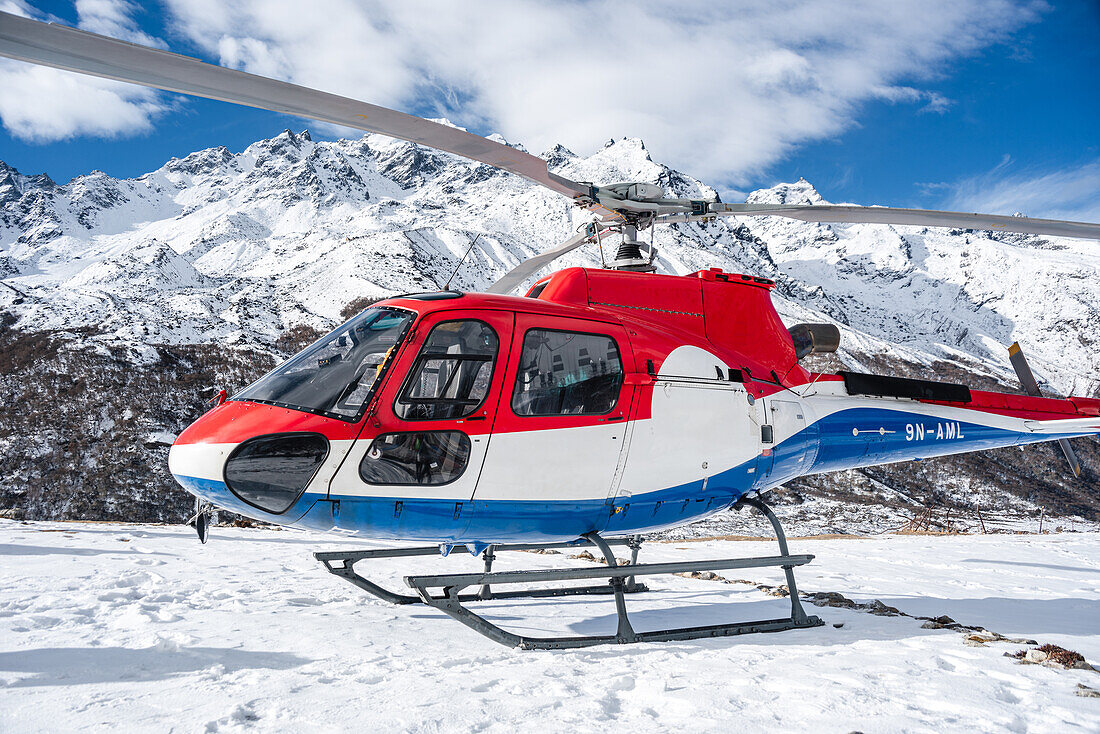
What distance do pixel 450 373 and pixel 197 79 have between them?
87.4 inches

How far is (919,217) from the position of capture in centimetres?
614

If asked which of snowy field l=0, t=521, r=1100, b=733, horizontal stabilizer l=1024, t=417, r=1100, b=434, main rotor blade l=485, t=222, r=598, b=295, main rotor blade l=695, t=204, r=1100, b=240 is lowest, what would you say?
snowy field l=0, t=521, r=1100, b=733

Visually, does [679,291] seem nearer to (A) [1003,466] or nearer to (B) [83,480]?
(B) [83,480]

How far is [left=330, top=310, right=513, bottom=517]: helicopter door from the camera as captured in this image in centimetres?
407

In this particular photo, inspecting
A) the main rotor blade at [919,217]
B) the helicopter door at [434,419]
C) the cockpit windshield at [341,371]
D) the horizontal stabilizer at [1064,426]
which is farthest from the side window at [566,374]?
the horizontal stabilizer at [1064,426]

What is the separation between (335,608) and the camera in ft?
17.3

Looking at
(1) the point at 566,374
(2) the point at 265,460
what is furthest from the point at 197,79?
(1) the point at 566,374

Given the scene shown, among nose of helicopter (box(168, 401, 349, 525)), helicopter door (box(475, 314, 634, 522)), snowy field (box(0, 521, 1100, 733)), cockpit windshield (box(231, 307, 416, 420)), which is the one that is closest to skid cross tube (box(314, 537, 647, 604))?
snowy field (box(0, 521, 1100, 733))

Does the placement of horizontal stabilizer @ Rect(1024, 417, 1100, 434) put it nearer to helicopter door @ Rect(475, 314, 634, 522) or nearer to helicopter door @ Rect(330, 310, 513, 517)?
helicopter door @ Rect(475, 314, 634, 522)

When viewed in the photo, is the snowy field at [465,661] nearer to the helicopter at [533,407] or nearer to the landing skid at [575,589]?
the landing skid at [575,589]

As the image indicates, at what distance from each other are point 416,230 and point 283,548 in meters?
134

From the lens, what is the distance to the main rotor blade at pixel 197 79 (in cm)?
280

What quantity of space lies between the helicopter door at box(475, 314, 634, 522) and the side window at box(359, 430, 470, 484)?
0.23 meters

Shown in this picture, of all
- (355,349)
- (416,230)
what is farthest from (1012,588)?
(416,230)
